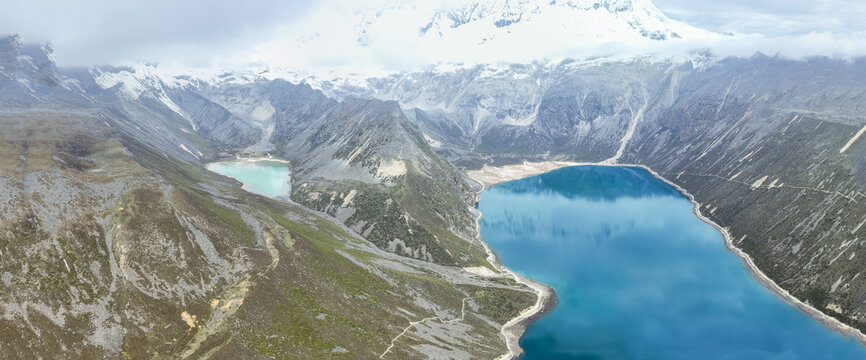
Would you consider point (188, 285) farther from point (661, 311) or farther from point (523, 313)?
point (661, 311)

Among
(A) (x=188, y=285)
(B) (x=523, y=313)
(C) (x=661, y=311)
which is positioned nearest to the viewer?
(A) (x=188, y=285)

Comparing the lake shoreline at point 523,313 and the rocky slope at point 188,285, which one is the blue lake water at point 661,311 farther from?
the rocky slope at point 188,285

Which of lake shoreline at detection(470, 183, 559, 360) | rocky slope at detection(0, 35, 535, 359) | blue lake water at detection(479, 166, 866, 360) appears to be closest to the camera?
rocky slope at detection(0, 35, 535, 359)

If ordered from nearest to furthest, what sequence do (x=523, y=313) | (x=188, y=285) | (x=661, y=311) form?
(x=188, y=285) < (x=523, y=313) < (x=661, y=311)

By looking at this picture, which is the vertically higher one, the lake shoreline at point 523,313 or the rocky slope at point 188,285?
the rocky slope at point 188,285

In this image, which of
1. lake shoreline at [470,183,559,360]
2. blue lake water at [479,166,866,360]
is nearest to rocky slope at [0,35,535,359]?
lake shoreline at [470,183,559,360]

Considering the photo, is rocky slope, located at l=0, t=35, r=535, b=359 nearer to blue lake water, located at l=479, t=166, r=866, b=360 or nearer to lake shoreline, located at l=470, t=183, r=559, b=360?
lake shoreline, located at l=470, t=183, r=559, b=360

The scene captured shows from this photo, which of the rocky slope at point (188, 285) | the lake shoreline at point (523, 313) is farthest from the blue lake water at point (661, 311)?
the rocky slope at point (188, 285)

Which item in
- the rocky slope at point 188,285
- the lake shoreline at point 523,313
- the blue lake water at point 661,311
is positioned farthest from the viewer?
the lake shoreline at point 523,313

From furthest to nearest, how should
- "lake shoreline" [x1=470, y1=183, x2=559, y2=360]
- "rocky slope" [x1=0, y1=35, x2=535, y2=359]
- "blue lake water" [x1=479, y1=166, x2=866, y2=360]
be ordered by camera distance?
"lake shoreline" [x1=470, y1=183, x2=559, y2=360]
"blue lake water" [x1=479, y1=166, x2=866, y2=360]
"rocky slope" [x1=0, y1=35, x2=535, y2=359]

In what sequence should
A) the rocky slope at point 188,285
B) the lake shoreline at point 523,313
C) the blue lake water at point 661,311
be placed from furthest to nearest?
the lake shoreline at point 523,313 < the blue lake water at point 661,311 < the rocky slope at point 188,285

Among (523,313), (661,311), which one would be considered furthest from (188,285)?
(661,311)
